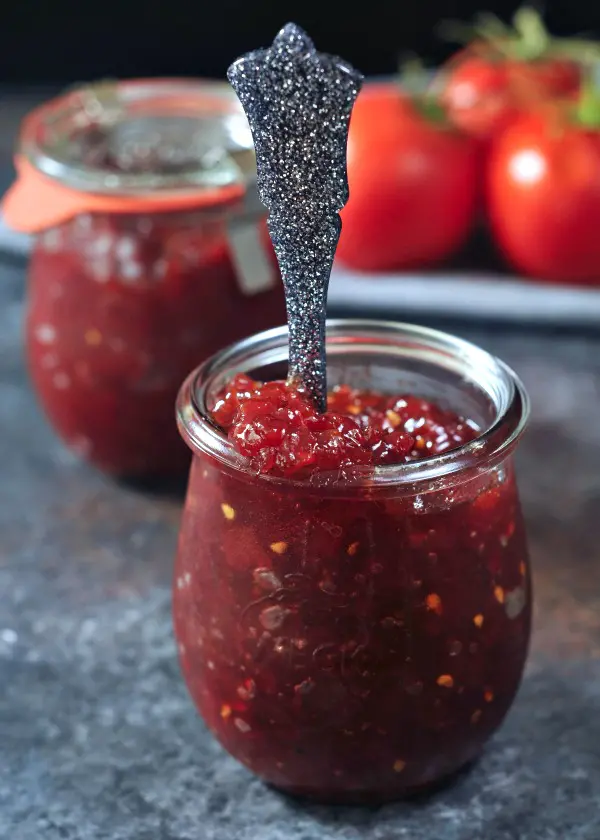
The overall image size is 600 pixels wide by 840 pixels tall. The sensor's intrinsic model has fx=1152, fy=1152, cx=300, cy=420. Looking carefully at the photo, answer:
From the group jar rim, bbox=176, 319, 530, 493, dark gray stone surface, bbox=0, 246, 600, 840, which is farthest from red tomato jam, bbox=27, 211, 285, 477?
jar rim, bbox=176, 319, 530, 493

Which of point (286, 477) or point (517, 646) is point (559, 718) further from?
point (286, 477)

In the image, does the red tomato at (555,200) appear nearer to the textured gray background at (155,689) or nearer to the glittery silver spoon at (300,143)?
the textured gray background at (155,689)

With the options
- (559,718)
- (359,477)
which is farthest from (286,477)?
(559,718)

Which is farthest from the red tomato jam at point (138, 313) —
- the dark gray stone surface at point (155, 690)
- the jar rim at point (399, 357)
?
the jar rim at point (399, 357)

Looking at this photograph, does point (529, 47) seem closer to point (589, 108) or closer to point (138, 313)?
point (589, 108)

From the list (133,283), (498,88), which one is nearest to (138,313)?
(133,283)

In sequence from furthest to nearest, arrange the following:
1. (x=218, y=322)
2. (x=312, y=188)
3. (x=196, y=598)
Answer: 1. (x=218, y=322)
2. (x=196, y=598)
3. (x=312, y=188)

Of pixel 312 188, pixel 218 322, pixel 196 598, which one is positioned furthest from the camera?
pixel 218 322
